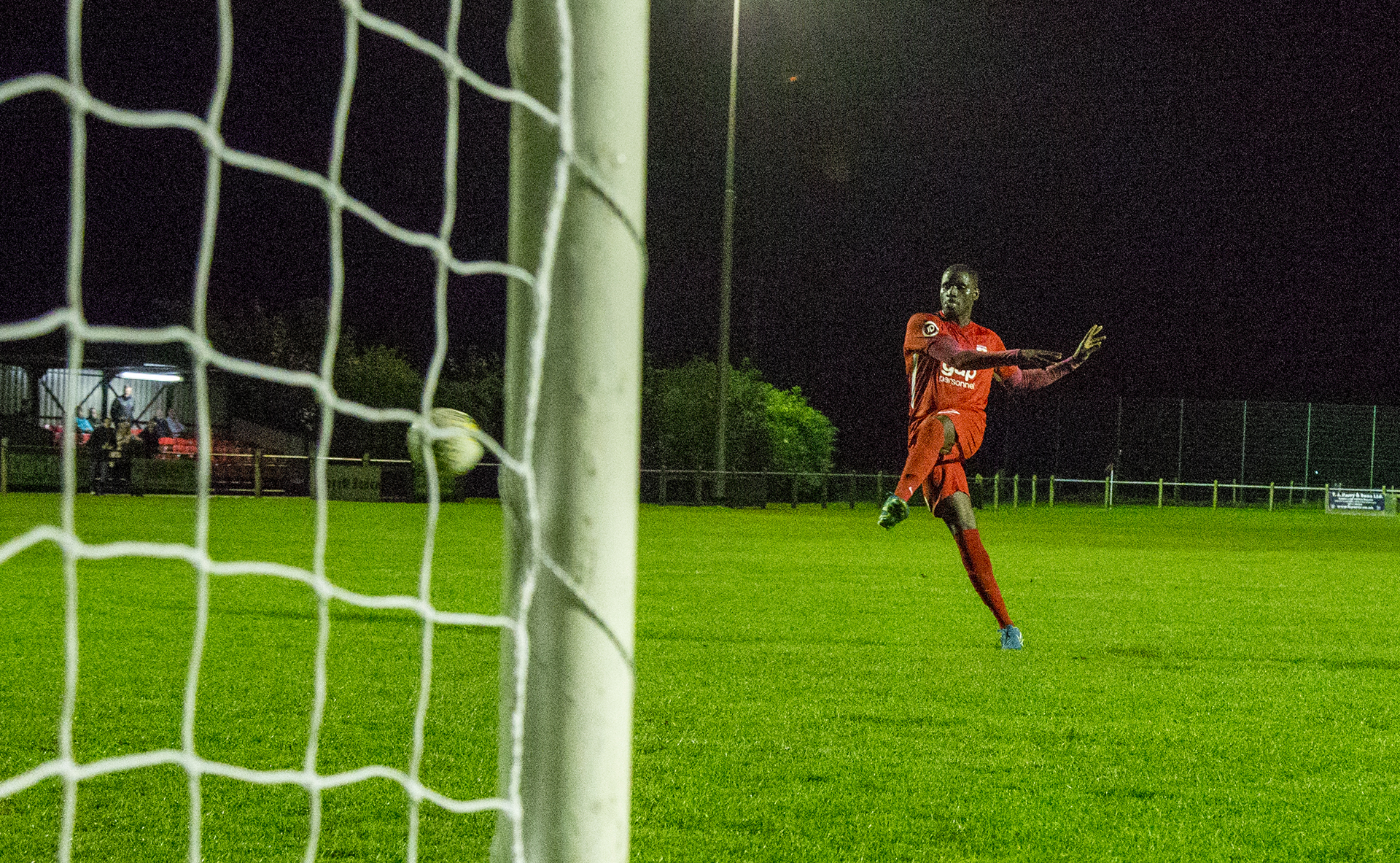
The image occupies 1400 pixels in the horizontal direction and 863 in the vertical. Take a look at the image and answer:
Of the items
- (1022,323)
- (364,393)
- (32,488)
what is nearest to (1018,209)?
(1022,323)

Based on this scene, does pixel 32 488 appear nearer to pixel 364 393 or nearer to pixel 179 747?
pixel 364 393

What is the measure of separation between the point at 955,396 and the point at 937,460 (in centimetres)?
48

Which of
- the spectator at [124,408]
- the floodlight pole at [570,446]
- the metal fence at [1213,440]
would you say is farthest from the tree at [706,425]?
the floodlight pole at [570,446]

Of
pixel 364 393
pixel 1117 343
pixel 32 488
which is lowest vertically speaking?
pixel 32 488

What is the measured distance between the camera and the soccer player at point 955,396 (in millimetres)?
7141

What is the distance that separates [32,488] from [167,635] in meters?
19.2

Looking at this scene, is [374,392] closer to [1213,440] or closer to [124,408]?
[124,408]

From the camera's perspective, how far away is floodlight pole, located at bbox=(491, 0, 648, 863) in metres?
1.77

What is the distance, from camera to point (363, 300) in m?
52.6

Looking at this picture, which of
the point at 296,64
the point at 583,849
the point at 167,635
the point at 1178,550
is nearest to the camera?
the point at 583,849

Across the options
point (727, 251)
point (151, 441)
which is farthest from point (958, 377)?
point (151, 441)

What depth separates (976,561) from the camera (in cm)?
703

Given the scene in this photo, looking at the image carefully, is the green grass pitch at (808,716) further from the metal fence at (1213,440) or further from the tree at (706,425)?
Answer: the metal fence at (1213,440)

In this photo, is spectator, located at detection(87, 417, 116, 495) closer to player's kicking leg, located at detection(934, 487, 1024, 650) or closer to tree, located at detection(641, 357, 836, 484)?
tree, located at detection(641, 357, 836, 484)
